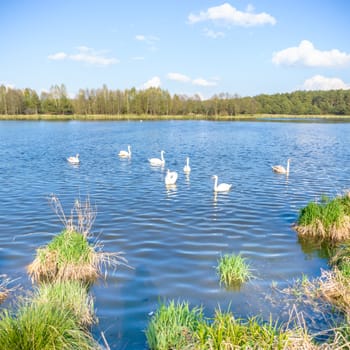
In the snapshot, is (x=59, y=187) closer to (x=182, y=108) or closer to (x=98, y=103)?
(x=98, y=103)

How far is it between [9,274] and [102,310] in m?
2.61

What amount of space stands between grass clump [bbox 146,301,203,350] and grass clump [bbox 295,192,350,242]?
609 centimetres

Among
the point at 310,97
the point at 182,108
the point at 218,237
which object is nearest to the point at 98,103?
the point at 182,108

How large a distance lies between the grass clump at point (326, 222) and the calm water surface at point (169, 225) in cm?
50

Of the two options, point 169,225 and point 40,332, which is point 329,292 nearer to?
point 40,332

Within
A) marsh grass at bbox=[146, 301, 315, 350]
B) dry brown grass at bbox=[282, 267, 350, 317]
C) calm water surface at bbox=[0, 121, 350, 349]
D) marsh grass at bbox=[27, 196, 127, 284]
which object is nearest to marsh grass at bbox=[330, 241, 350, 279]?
calm water surface at bbox=[0, 121, 350, 349]

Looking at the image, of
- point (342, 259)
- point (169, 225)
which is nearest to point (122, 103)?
point (169, 225)

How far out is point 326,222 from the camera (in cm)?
1012

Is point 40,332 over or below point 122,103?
below

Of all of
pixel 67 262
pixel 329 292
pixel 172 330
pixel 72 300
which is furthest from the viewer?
pixel 67 262

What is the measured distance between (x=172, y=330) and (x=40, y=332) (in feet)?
5.47

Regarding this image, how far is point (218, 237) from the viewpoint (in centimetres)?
1023

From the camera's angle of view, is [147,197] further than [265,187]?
No

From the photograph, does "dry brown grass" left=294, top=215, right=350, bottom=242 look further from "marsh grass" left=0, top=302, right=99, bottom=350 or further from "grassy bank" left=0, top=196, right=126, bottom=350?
"marsh grass" left=0, top=302, right=99, bottom=350
